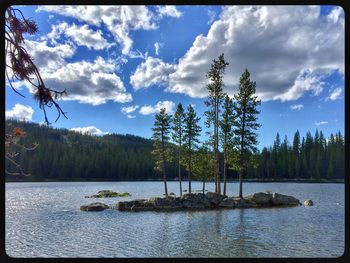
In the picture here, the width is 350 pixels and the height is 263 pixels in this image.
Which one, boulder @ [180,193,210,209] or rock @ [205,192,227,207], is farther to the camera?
rock @ [205,192,227,207]

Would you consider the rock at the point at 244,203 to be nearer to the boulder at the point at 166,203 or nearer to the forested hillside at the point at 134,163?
the boulder at the point at 166,203

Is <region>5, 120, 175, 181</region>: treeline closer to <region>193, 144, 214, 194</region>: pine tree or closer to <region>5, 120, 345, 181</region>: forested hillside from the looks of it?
<region>5, 120, 345, 181</region>: forested hillside

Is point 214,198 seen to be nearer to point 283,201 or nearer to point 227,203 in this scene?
point 227,203

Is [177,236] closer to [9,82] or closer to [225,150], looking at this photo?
[9,82]

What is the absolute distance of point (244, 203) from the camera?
3362cm

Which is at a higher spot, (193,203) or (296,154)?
(296,154)

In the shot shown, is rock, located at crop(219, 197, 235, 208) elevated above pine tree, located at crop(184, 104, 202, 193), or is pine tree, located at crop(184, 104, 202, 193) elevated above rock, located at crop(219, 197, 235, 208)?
pine tree, located at crop(184, 104, 202, 193)

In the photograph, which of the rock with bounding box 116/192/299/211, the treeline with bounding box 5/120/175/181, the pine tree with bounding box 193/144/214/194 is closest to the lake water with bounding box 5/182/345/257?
the rock with bounding box 116/192/299/211

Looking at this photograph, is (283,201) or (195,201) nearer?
(195,201)

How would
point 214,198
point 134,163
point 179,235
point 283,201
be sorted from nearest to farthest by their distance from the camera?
point 179,235
point 214,198
point 283,201
point 134,163

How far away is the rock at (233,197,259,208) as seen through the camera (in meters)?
33.2

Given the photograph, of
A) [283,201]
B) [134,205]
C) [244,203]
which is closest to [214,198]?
[244,203]

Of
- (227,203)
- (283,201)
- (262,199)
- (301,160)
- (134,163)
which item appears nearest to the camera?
(227,203)
